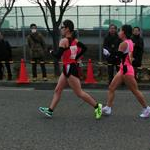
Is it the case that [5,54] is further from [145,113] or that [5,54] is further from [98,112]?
[145,113]

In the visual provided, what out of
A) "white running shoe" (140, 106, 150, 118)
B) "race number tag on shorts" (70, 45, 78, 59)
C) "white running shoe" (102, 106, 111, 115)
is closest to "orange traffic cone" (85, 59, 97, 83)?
"white running shoe" (102, 106, 111, 115)

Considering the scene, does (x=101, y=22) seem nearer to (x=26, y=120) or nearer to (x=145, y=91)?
(x=145, y=91)

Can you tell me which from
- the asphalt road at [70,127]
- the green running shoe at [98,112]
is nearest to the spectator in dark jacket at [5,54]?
the asphalt road at [70,127]

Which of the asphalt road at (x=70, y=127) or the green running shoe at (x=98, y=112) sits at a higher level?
the green running shoe at (x=98, y=112)

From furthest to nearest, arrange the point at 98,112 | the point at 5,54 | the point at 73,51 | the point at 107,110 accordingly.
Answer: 1. the point at 5,54
2. the point at 107,110
3. the point at 98,112
4. the point at 73,51

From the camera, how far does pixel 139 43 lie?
1284 centimetres

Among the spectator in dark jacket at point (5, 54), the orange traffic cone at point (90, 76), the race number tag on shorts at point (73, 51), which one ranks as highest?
the race number tag on shorts at point (73, 51)

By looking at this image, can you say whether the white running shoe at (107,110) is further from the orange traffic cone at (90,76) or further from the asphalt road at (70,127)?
the orange traffic cone at (90,76)

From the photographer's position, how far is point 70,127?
7.83 metres

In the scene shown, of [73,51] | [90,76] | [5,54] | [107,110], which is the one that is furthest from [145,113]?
[5,54]

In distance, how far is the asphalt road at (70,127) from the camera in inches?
261

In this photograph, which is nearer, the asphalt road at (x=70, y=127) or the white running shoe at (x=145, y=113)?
the asphalt road at (x=70, y=127)

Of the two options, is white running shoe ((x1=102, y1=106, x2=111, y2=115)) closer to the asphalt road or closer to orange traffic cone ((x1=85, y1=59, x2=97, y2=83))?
the asphalt road

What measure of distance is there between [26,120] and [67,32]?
5.78 ft
